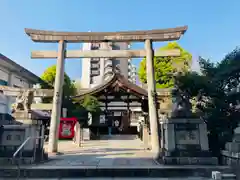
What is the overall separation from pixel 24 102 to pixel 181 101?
552cm

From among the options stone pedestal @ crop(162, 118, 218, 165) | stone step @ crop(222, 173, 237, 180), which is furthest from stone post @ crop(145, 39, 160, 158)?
stone step @ crop(222, 173, 237, 180)

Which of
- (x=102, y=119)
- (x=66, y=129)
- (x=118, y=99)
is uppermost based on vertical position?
(x=118, y=99)

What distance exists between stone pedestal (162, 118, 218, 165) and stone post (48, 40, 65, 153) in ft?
16.5

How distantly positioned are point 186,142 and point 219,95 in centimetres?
298

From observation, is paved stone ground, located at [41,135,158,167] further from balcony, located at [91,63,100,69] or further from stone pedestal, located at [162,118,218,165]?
balcony, located at [91,63,100,69]

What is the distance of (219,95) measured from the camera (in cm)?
802

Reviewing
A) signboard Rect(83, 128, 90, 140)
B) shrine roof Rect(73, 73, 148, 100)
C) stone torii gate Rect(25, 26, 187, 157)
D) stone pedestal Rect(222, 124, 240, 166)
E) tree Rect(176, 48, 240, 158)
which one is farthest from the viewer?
signboard Rect(83, 128, 90, 140)

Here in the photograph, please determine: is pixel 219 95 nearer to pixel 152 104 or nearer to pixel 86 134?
pixel 152 104

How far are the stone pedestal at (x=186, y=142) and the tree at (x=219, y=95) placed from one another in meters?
1.53

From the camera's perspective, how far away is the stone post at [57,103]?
28.8 feet

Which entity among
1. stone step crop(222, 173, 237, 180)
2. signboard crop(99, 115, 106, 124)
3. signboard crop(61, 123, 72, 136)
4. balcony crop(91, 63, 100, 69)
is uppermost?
balcony crop(91, 63, 100, 69)

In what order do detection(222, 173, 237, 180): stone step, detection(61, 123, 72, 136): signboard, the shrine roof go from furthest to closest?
the shrine roof
detection(61, 123, 72, 136): signboard
detection(222, 173, 237, 180): stone step

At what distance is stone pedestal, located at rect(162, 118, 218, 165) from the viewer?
605 centimetres

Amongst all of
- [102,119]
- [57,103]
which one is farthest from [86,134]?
[57,103]
